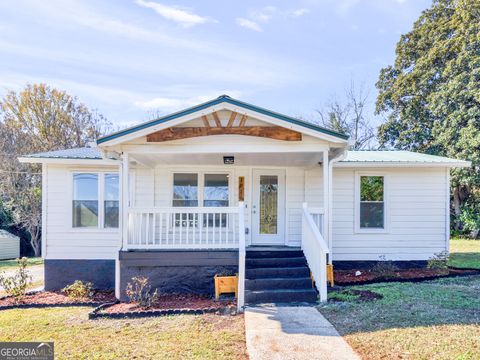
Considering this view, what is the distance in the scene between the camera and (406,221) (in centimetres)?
975

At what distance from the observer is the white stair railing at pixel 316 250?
6.61 m

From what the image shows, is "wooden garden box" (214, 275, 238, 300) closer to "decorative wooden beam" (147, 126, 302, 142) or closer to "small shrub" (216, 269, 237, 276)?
"small shrub" (216, 269, 237, 276)

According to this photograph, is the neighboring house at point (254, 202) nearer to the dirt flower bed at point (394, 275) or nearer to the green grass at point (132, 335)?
the dirt flower bed at point (394, 275)

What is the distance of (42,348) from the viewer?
4828mm

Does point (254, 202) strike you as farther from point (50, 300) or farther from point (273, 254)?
point (50, 300)

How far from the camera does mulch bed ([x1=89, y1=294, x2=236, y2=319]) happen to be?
6258 mm

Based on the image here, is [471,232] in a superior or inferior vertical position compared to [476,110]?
inferior

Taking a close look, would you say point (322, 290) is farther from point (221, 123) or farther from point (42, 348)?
point (42, 348)

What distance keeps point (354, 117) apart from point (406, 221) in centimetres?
1981

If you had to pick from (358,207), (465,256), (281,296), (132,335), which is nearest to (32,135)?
(358,207)

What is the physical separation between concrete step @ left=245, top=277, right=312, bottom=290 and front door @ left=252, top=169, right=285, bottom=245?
8.17 ft

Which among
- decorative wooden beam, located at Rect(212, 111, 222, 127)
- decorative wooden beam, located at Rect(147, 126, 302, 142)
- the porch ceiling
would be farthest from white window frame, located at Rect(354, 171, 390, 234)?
decorative wooden beam, located at Rect(212, 111, 222, 127)

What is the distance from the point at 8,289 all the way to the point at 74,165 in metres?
3.26

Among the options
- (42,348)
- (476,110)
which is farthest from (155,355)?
(476,110)
